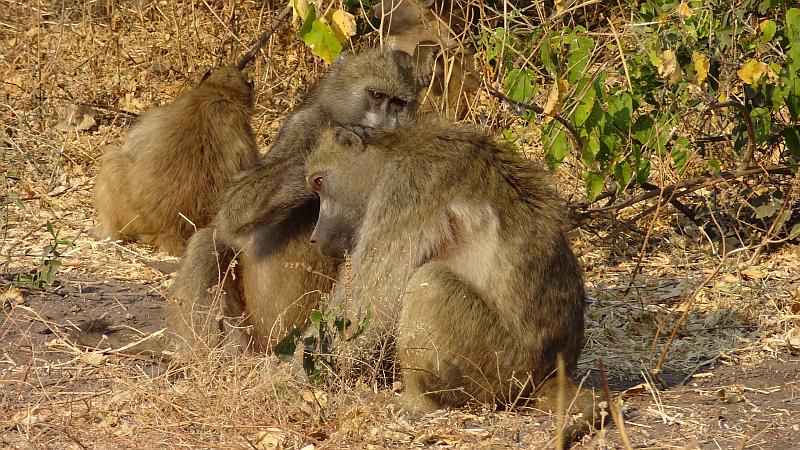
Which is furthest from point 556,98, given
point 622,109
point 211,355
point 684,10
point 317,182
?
point 211,355

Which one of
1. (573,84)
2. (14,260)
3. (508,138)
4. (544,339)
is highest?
(573,84)

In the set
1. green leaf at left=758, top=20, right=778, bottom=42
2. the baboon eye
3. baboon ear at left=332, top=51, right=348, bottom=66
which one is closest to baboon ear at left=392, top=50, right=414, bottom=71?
baboon ear at left=332, top=51, right=348, bottom=66

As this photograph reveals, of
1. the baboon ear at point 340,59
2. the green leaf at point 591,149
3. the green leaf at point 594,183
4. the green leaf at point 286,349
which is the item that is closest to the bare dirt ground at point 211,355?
the green leaf at point 286,349

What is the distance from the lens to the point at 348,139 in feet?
13.4

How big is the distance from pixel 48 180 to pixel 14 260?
154 cm

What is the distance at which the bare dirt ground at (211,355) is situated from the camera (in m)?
3.58

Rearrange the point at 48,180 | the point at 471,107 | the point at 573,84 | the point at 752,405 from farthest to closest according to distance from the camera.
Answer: the point at 48,180, the point at 471,107, the point at 573,84, the point at 752,405

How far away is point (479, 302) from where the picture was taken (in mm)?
3783

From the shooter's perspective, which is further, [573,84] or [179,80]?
[179,80]

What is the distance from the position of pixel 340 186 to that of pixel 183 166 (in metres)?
2.28

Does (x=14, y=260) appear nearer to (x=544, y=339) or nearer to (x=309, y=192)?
(x=309, y=192)

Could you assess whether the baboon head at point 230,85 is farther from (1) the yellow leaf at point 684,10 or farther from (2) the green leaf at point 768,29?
(2) the green leaf at point 768,29

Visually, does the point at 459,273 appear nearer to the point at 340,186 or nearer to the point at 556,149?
the point at 340,186

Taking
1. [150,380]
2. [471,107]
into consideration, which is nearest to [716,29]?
[471,107]
